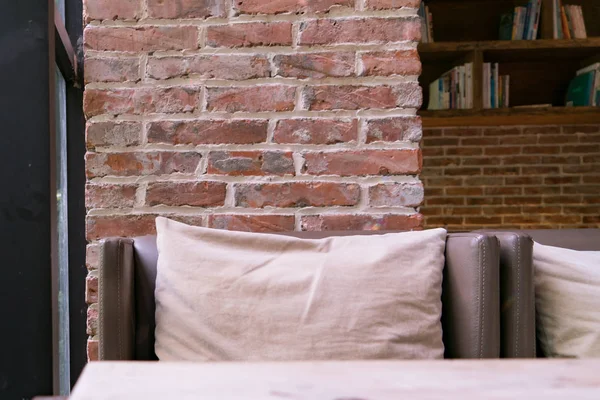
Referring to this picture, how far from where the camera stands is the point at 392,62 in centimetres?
163

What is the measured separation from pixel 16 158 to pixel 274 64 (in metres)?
0.73

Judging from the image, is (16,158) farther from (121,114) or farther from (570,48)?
(570,48)

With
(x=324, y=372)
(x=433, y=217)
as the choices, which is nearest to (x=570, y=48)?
(x=433, y=217)

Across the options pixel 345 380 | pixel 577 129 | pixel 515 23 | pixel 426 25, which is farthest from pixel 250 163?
pixel 577 129

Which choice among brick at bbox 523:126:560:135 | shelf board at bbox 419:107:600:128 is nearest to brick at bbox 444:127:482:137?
shelf board at bbox 419:107:600:128

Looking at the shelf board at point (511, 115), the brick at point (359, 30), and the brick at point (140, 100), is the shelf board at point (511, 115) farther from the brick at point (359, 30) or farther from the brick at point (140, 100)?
the brick at point (140, 100)

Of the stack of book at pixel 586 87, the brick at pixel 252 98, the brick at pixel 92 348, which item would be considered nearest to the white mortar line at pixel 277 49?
the brick at pixel 252 98

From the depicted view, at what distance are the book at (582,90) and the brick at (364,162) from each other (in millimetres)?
2231

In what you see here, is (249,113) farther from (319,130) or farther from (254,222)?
(254,222)

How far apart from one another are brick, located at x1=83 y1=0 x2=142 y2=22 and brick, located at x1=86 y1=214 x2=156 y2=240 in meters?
0.57

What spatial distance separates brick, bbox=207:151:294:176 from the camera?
1638mm

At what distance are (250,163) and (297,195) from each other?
0.16 m

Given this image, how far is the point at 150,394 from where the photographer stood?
601 mm

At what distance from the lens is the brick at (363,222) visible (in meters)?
1.63
